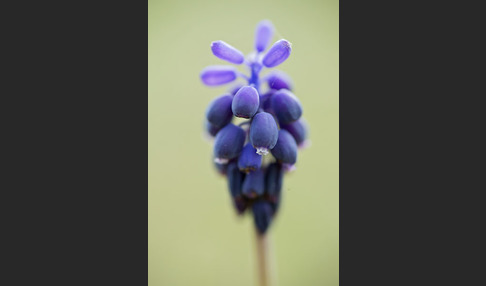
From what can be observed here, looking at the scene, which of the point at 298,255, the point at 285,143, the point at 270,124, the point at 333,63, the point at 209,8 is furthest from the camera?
the point at 298,255

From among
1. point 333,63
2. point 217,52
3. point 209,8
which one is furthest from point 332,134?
point 217,52

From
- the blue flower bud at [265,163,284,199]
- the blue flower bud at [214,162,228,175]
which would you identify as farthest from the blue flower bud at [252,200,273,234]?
the blue flower bud at [214,162,228,175]

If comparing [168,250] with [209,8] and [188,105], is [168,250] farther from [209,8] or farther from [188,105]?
[209,8]

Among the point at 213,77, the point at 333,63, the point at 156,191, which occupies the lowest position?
the point at 156,191

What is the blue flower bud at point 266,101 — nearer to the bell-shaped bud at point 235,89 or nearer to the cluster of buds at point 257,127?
the cluster of buds at point 257,127

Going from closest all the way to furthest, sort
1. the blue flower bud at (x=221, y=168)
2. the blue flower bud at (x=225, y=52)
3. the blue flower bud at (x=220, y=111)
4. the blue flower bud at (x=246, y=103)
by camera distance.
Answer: the blue flower bud at (x=246, y=103) < the blue flower bud at (x=225, y=52) < the blue flower bud at (x=220, y=111) < the blue flower bud at (x=221, y=168)

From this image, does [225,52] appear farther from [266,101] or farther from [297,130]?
[297,130]

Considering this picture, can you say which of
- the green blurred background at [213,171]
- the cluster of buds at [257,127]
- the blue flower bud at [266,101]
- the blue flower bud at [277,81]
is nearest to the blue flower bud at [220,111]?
the cluster of buds at [257,127]

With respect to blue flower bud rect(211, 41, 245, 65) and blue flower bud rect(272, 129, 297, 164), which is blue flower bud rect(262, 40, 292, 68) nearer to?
blue flower bud rect(211, 41, 245, 65)
